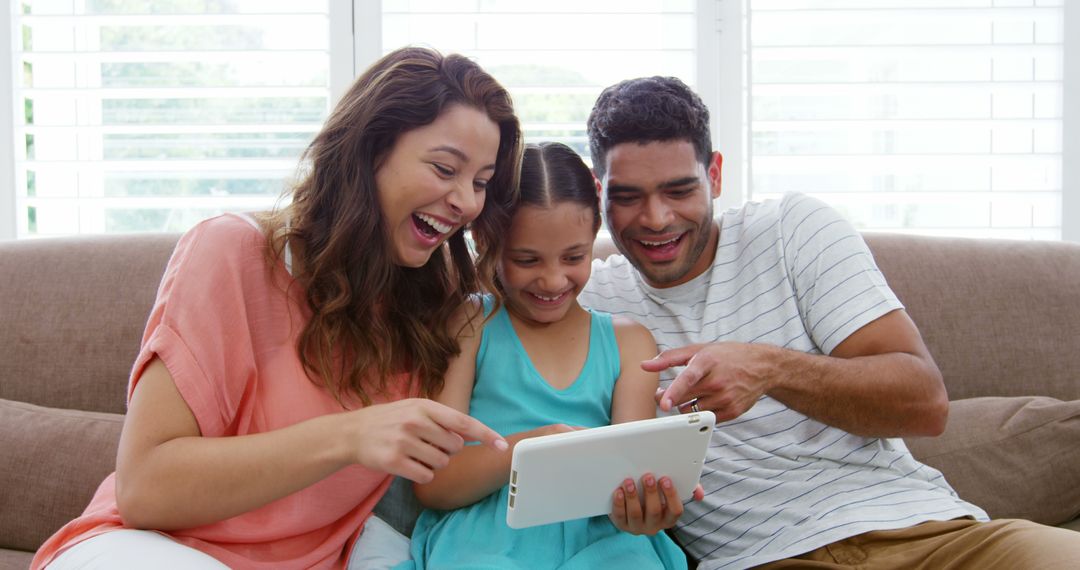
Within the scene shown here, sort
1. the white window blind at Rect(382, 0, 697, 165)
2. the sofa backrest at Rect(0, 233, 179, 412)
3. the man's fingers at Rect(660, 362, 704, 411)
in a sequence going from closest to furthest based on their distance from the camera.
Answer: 1. the man's fingers at Rect(660, 362, 704, 411)
2. the sofa backrest at Rect(0, 233, 179, 412)
3. the white window blind at Rect(382, 0, 697, 165)

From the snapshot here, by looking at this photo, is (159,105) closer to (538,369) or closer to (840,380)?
(538,369)

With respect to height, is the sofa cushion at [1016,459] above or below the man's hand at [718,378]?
below

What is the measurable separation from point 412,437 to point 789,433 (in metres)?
0.80

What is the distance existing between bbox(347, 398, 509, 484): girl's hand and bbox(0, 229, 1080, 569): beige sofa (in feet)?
2.16

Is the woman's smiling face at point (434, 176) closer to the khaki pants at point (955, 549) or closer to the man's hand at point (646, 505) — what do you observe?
the man's hand at point (646, 505)

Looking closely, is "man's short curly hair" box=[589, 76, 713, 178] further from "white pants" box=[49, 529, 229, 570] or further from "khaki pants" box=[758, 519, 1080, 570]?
"white pants" box=[49, 529, 229, 570]

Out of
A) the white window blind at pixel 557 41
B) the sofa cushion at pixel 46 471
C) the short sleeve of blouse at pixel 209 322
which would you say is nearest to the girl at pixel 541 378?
the short sleeve of blouse at pixel 209 322

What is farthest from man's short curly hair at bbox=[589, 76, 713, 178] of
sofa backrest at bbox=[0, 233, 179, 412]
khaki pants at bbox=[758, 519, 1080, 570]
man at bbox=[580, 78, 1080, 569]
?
sofa backrest at bbox=[0, 233, 179, 412]

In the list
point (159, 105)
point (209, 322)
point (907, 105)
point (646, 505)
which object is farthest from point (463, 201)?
point (907, 105)

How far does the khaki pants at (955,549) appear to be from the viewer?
137 cm

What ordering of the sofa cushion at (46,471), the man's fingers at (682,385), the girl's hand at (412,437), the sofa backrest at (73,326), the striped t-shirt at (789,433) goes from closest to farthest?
the girl's hand at (412,437)
the man's fingers at (682,385)
the striped t-shirt at (789,433)
the sofa cushion at (46,471)
the sofa backrest at (73,326)

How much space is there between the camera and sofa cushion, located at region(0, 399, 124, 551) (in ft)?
6.17

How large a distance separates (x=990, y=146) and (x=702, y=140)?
1.48 m

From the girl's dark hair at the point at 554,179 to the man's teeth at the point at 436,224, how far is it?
0.56 feet
